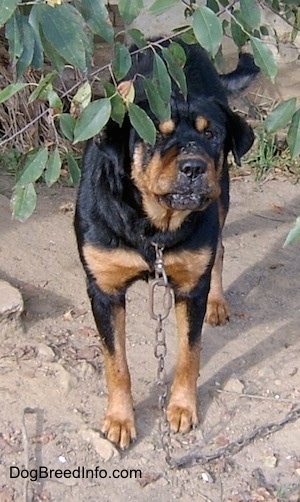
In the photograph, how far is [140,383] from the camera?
3609mm

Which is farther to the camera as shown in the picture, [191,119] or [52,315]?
[52,315]

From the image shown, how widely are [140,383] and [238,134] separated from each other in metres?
1.11

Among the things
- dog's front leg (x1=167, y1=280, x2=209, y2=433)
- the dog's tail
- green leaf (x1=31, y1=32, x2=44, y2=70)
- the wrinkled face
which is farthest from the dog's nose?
the dog's tail

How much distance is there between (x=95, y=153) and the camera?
3348 mm

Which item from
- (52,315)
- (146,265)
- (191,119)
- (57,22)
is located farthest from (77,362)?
(57,22)

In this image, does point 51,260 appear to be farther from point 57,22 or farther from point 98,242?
point 57,22

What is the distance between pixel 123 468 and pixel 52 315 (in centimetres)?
108

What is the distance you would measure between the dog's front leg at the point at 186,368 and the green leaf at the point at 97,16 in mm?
1748

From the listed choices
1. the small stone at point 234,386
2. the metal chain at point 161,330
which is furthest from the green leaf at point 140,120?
the small stone at point 234,386

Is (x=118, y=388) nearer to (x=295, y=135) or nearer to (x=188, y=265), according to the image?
(x=188, y=265)

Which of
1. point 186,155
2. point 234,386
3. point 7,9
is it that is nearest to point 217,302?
point 234,386

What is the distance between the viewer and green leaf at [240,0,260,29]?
1.85m

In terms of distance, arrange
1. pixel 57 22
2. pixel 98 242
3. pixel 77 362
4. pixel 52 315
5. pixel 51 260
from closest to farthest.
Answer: pixel 57 22, pixel 98 242, pixel 77 362, pixel 52 315, pixel 51 260

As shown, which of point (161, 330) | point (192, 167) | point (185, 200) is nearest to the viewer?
point (192, 167)
